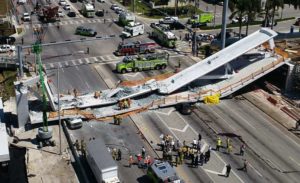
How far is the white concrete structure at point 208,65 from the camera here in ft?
226

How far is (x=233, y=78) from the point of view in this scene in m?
72.6

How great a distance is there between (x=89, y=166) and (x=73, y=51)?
41458 millimetres

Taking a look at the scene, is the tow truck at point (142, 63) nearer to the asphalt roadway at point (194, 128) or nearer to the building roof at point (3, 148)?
the asphalt roadway at point (194, 128)

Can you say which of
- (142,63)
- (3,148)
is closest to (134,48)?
(142,63)

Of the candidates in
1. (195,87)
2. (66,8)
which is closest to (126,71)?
(195,87)

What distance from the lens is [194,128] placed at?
61844 millimetres

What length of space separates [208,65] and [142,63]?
1361cm

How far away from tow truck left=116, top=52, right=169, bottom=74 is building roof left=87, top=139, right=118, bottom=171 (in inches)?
1130

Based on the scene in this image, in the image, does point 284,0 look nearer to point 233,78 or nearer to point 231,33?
point 231,33

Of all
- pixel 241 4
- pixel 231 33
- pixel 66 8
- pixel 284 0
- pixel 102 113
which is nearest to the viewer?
pixel 102 113

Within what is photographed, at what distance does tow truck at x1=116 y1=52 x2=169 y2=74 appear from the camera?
79.1m

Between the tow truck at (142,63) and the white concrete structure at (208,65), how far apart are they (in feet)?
34.2

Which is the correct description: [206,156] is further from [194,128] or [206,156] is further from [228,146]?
[194,128]

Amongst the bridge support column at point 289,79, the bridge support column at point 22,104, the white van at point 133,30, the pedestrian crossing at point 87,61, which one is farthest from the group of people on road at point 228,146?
the white van at point 133,30
